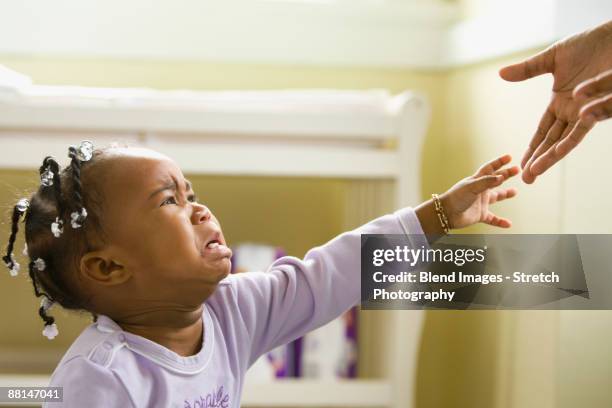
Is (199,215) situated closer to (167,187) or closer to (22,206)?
(167,187)

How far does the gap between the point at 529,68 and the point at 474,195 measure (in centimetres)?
14

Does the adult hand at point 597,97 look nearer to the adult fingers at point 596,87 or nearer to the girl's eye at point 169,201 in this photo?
the adult fingers at point 596,87

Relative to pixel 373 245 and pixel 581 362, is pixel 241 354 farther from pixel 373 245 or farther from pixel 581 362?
pixel 581 362

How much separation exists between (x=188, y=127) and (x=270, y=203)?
387 mm

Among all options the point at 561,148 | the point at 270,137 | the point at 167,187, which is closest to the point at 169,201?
the point at 167,187

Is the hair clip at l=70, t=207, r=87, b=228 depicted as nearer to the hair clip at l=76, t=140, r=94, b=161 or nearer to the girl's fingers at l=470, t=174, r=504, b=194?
the hair clip at l=76, t=140, r=94, b=161

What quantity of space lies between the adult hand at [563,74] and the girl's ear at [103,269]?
42 cm

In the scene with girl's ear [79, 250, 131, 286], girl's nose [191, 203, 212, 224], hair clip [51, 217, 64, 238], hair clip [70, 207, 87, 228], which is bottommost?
girl's ear [79, 250, 131, 286]

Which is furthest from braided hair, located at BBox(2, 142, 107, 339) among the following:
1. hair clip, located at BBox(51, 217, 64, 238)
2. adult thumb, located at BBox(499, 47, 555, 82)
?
adult thumb, located at BBox(499, 47, 555, 82)

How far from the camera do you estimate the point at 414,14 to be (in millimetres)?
1716

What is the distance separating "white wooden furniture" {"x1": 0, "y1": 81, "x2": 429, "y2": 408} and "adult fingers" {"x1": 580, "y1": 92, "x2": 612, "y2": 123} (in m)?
0.67

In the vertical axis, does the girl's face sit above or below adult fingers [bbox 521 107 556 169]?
below

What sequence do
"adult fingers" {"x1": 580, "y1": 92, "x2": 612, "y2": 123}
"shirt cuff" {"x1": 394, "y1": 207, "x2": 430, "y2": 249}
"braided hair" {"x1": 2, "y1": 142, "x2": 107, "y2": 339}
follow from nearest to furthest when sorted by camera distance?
"adult fingers" {"x1": 580, "y1": 92, "x2": 612, "y2": 123} → "braided hair" {"x1": 2, "y1": 142, "x2": 107, "y2": 339} → "shirt cuff" {"x1": 394, "y1": 207, "x2": 430, "y2": 249}

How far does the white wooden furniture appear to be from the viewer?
1.29 m
